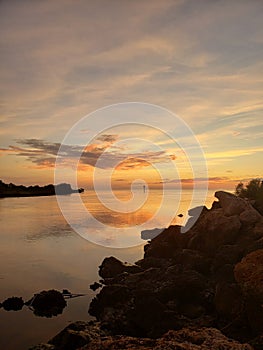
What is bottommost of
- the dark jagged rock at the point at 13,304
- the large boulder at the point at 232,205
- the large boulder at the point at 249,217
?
the dark jagged rock at the point at 13,304

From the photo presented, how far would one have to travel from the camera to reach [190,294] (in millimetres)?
11414

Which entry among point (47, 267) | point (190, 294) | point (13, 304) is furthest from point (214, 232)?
point (13, 304)

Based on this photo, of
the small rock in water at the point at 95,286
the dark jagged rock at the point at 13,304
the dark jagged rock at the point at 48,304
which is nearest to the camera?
the dark jagged rock at the point at 48,304

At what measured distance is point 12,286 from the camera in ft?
46.5

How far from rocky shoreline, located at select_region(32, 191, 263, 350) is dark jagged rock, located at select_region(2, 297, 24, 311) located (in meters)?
2.34

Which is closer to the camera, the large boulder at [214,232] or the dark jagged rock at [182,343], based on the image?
the dark jagged rock at [182,343]

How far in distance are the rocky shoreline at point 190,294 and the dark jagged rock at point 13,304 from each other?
7.67ft

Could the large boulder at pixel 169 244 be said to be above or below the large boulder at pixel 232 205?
below

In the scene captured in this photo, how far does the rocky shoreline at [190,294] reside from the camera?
5867 millimetres

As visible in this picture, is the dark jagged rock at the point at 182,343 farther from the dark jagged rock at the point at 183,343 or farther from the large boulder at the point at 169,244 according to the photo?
the large boulder at the point at 169,244

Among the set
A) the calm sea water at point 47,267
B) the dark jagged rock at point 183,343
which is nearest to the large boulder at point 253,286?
the dark jagged rock at point 183,343

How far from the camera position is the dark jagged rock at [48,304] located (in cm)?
1141

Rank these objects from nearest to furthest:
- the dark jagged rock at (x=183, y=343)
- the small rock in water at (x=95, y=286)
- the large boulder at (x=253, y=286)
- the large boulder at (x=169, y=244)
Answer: the dark jagged rock at (x=183, y=343) → the large boulder at (x=253, y=286) → the small rock in water at (x=95, y=286) → the large boulder at (x=169, y=244)

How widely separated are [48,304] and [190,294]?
451 centimetres
